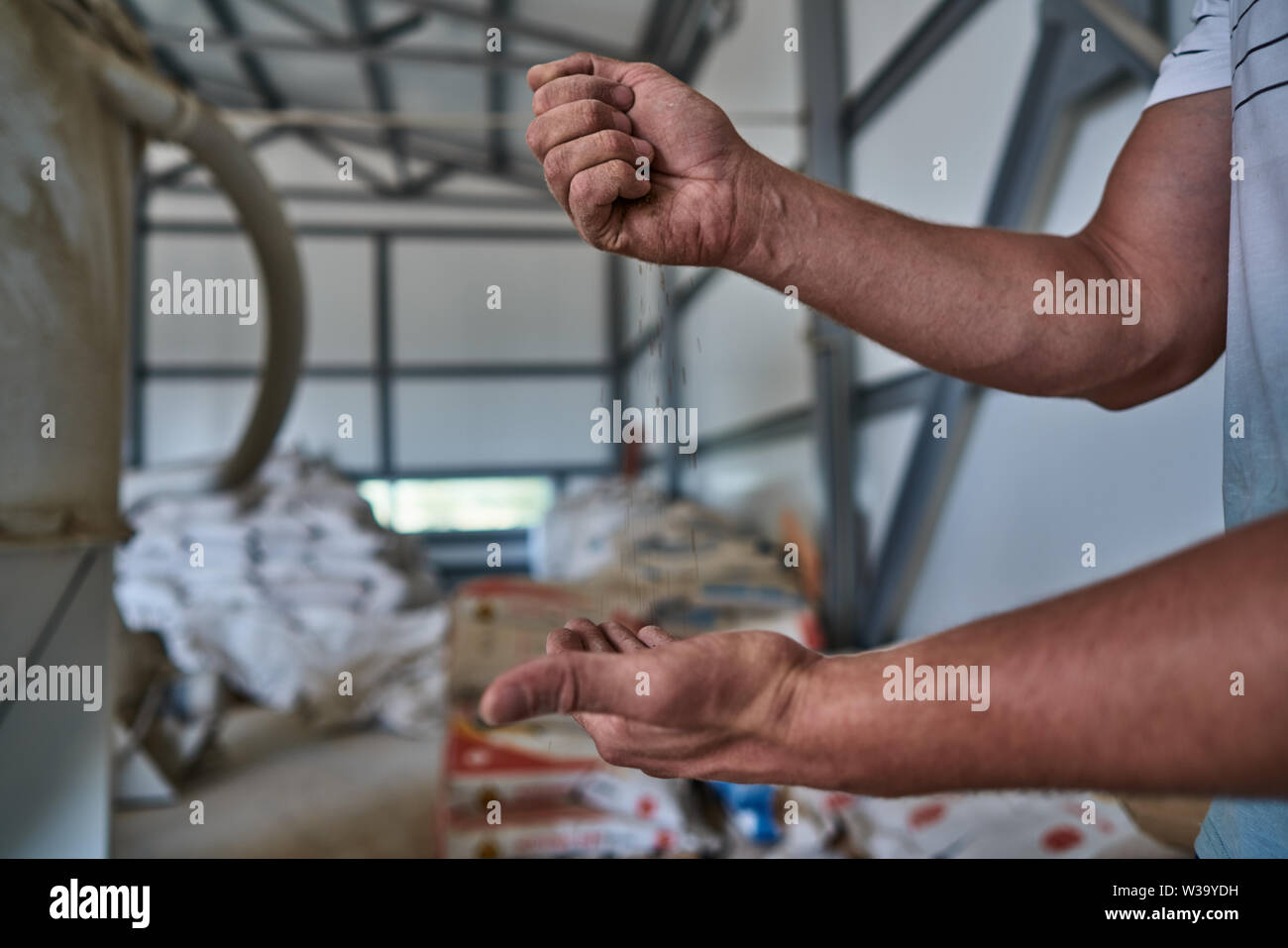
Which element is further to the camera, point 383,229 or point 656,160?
point 383,229

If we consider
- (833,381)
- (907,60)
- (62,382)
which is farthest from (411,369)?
(62,382)

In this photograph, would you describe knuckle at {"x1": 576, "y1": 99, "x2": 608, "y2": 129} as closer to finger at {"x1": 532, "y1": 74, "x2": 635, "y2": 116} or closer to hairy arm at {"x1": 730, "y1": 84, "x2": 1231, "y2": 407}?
finger at {"x1": 532, "y1": 74, "x2": 635, "y2": 116}

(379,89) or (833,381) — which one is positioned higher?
(379,89)

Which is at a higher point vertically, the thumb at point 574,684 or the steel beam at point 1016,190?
the steel beam at point 1016,190

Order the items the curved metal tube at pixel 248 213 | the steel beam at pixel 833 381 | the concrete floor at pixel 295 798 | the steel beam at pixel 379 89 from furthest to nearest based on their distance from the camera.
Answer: the steel beam at pixel 379 89, the steel beam at pixel 833 381, the concrete floor at pixel 295 798, the curved metal tube at pixel 248 213

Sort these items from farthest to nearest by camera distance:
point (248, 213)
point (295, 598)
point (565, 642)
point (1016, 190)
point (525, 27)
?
point (525, 27) → point (295, 598) → point (1016, 190) → point (248, 213) → point (565, 642)

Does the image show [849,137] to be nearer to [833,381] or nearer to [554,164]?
[833,381]

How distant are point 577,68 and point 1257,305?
0.47m

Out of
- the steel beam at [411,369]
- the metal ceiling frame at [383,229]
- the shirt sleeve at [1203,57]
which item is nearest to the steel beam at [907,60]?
the shirt sleeve at [1203,57]

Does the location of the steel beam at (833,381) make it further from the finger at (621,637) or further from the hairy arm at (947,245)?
the finger at (621,637)

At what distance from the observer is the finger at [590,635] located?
1.56 feet

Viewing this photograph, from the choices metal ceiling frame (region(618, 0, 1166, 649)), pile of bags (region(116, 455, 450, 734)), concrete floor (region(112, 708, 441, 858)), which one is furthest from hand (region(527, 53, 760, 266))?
pile of bags (region(116, 455, 450, 734))

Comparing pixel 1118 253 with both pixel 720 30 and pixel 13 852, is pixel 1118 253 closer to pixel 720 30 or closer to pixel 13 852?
pixel 13 852

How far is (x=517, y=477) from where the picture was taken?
231 inches
